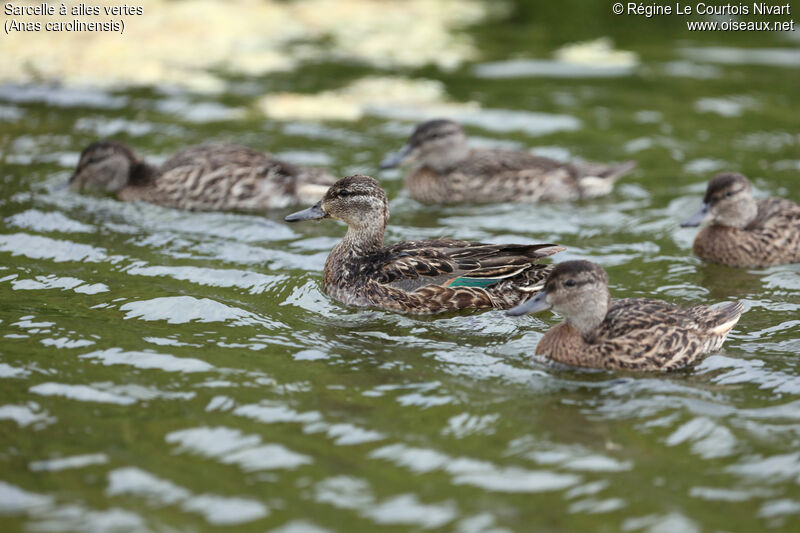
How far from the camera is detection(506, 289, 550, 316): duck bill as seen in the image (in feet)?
26.1

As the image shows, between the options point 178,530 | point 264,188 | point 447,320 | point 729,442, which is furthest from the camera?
point 264,188

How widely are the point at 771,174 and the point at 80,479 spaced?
31.5 ft

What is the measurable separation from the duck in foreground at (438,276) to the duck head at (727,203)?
7.56 ft

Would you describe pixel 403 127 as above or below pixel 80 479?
above

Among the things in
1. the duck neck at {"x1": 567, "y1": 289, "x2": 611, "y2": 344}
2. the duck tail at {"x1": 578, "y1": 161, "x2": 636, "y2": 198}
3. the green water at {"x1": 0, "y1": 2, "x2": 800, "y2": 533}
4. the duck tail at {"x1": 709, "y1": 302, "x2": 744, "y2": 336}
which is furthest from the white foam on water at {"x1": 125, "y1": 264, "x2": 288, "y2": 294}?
the duck tail at {"x1": 578, "y1": 161, "x2": 636, "y2": 198}

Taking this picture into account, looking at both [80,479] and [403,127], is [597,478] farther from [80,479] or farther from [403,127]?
[403,127]

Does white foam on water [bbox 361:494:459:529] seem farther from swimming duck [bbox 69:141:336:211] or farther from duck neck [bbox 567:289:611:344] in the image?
swimming duck [bbox 69:141:336:211]

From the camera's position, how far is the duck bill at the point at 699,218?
35.1 ft

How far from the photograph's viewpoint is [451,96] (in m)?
15.8

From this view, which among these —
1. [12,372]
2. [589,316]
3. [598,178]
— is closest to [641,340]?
[589,316]

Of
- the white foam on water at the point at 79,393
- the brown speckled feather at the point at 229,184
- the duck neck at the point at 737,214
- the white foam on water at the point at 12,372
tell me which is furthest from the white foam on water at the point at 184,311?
the duck neck at the point at 737,214

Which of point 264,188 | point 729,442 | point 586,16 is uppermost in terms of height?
point 586,16

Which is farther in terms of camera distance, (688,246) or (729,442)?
(688,246)

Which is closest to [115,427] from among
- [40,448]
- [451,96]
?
[40,448]
